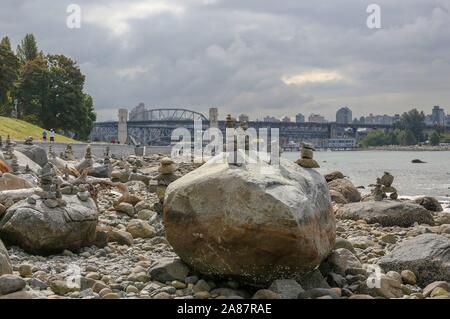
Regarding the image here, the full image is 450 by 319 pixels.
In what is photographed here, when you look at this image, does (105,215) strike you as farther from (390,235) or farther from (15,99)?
(15,99)

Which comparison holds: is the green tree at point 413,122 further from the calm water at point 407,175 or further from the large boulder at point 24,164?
the large boulder at point 24,164

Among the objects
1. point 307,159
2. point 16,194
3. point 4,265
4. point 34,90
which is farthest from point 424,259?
point 34,90

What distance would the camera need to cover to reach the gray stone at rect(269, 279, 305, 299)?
9086mm

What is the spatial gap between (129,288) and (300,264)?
8.90 ft

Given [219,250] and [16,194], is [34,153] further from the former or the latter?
[219,250]

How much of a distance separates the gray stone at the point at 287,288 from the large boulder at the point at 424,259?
2.78 metres

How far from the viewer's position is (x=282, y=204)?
8.97 metres

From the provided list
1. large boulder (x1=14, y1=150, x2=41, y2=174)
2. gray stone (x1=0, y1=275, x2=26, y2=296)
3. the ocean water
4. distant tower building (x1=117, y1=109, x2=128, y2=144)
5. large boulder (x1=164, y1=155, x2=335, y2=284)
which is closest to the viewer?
gray stone (x1=0, y1=275, x2=26, y2=296)

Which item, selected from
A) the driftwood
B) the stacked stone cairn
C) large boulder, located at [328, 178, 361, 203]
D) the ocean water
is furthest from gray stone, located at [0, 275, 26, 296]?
large boulder, located at [328, 178, 361, 203]

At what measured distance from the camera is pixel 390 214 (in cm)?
1936

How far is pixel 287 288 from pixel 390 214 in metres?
11.1

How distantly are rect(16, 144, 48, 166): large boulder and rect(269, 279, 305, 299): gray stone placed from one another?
19232 mm

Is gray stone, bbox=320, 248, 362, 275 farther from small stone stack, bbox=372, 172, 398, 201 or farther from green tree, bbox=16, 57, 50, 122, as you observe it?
green tree, bbox=16, 57, 50, 122
